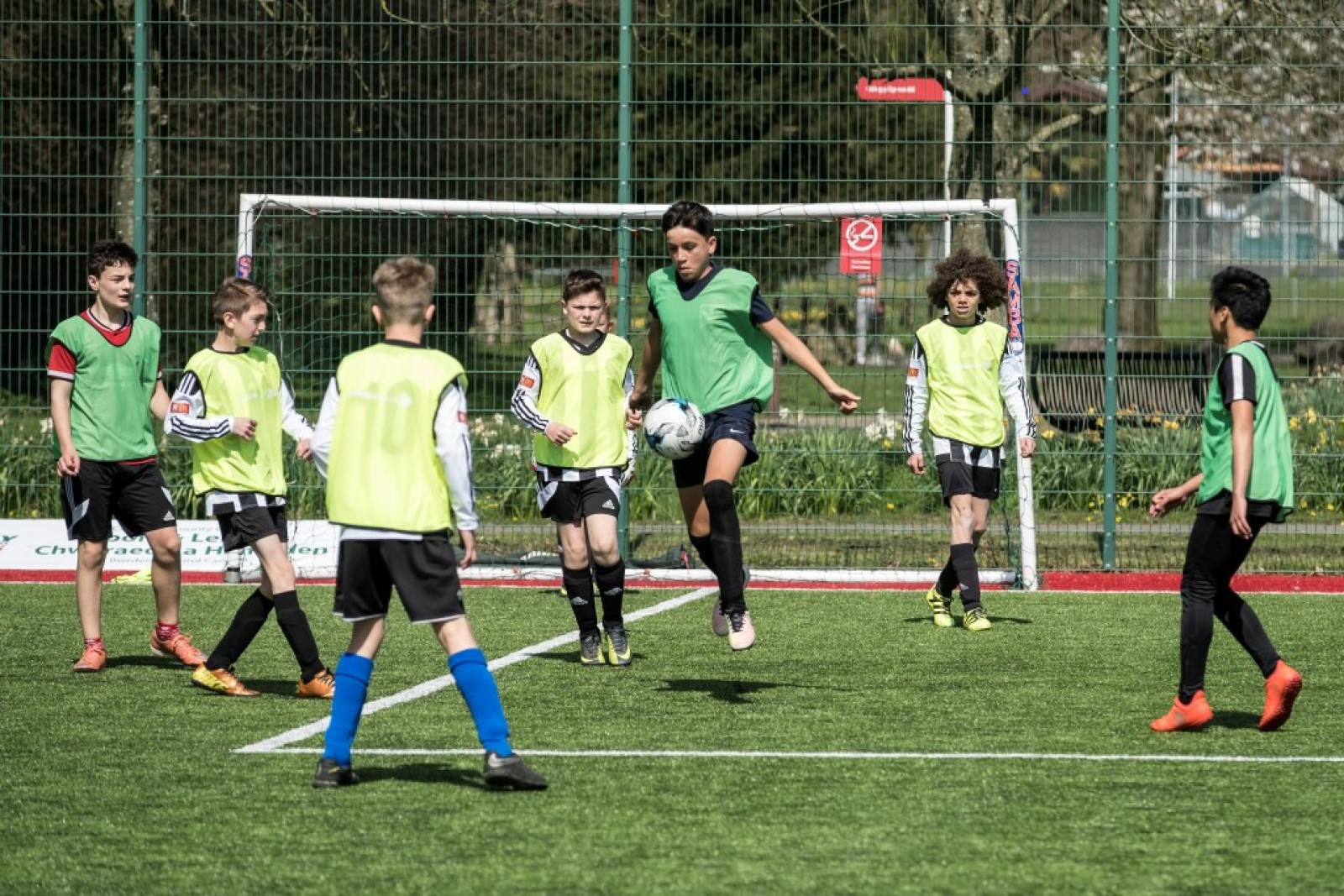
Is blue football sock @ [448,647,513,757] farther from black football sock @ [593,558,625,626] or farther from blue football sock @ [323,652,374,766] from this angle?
black football sock @ [593,558,625,626]

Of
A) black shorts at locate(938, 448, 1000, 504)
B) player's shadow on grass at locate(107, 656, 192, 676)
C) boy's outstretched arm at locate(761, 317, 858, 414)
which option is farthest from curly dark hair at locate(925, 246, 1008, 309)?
player's shadow on grass at locate(107, 656, 192, 676)

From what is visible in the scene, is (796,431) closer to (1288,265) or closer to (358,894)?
(1288,265)

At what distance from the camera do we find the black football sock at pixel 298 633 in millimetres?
7961

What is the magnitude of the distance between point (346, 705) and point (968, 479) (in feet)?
17.5

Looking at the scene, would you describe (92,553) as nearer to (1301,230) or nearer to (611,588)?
(611,588)

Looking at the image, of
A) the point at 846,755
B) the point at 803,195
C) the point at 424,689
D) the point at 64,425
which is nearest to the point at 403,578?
the point at 846,755

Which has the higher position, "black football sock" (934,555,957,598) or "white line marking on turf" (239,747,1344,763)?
"black football sock" (934,555,957,598)

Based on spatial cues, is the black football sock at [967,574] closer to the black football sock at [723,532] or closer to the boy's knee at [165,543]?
the black football sock at [723,532]

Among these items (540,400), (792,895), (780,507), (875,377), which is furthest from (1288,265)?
(792,895)

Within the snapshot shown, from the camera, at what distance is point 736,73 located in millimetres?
13648

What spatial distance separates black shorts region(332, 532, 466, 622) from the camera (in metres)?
5.98

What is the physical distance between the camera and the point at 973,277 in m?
10.7

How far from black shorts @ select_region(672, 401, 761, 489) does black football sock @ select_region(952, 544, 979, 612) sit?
2662 mm

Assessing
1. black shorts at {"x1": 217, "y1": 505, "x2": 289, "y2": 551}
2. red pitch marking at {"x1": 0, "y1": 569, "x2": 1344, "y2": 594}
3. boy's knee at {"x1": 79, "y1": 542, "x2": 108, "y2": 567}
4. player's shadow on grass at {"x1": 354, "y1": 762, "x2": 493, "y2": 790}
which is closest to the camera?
player's shadow on grass at {"x1": 354, "y1": 762, "x2": 493, "y2": 790}
